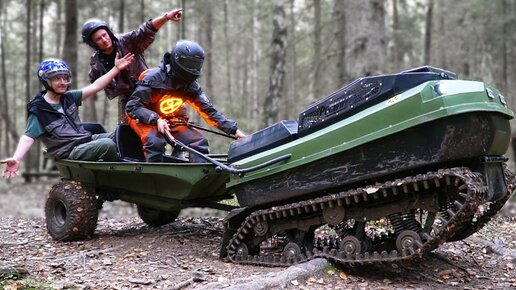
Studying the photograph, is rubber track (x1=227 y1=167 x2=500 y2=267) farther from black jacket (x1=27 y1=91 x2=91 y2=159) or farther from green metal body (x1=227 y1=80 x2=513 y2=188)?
black jacket (x1=27 y1=91 x2=91 y2=159)

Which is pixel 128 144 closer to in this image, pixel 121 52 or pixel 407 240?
pixel 121 52

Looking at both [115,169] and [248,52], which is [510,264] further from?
[248,52]

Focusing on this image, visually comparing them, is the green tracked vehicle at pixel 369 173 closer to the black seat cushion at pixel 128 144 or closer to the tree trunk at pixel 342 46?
the black seat cushion at pixel 128 144

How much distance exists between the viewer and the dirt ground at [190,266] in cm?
399

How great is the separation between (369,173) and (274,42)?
895cm

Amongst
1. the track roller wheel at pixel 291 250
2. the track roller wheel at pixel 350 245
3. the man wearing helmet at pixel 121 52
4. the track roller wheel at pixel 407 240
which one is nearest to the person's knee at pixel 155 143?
the man wearing helmet at pixel 121 52

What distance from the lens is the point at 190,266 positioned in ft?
15.1

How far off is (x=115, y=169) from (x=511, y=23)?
25942mm

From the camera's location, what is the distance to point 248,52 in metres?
37.4

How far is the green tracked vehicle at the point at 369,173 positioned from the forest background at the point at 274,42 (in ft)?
24.7

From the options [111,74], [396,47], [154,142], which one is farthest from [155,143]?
[396,47]

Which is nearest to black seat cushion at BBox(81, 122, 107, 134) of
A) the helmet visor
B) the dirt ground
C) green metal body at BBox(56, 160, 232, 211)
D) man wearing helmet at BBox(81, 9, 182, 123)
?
man wearing helmet at BBox(81, 9, 182, 123)

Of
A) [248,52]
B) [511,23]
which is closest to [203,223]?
[511,23]

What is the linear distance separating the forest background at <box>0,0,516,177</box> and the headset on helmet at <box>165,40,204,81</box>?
6.91 metres
